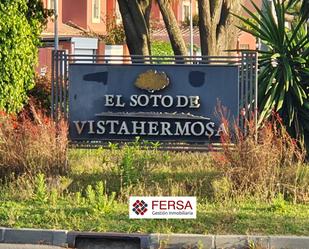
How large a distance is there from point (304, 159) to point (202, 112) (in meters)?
1.84

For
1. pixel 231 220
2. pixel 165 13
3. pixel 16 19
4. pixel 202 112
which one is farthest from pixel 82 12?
pixel 231 220

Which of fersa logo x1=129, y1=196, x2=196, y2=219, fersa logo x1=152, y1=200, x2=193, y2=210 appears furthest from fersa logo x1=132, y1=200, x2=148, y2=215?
fersa logo x1=152, y1=200, x2=193, y2=210

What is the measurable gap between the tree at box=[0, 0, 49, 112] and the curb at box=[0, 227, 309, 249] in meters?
6.26

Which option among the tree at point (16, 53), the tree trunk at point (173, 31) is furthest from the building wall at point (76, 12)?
the tree at point (16, 53)

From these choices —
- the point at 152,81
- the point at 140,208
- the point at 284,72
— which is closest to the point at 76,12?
the point at 152,81

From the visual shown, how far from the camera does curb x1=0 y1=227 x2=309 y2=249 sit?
944cm

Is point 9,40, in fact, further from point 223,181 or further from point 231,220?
point 231,220

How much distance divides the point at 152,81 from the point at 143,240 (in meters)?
→ 4.64

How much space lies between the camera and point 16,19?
16297 millimetres

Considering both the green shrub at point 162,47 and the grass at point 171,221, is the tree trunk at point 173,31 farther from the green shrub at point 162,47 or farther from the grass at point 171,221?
the green shrub at point 162,47

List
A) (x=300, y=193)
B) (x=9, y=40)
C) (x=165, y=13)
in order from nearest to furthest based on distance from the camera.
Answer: (x=300, y=193)
(x=9, y=40)
(x=165, y=13)

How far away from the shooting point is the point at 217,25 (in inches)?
798

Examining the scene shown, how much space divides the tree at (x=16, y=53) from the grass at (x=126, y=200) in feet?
9.95

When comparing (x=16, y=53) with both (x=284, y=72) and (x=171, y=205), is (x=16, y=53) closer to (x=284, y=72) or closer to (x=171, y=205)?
(x=284, y=72)
